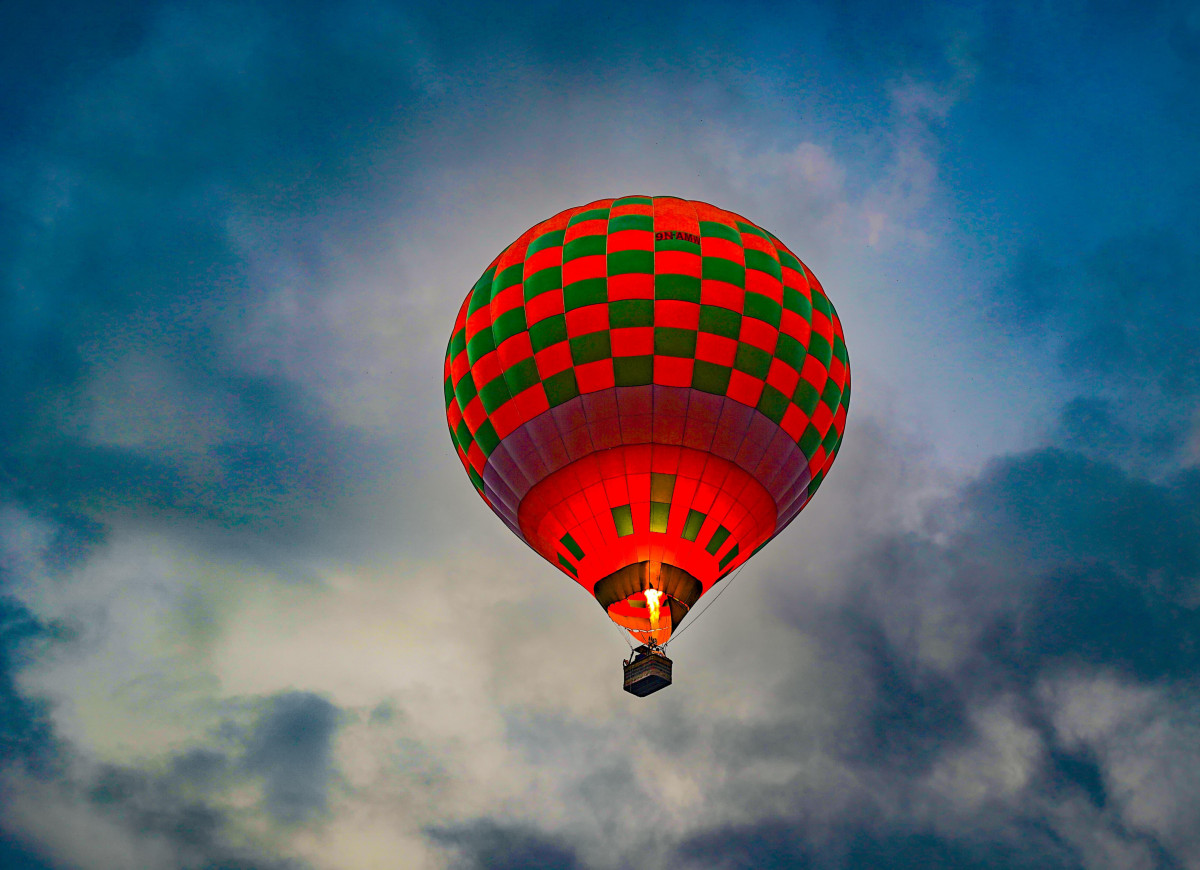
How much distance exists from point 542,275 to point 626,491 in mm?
4680

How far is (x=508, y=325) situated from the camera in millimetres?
17594

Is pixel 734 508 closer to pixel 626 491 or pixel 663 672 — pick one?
pixel 626 491

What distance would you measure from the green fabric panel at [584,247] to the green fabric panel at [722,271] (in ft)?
6.74

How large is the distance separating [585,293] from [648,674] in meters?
7.29

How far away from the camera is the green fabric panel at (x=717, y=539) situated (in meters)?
17.1

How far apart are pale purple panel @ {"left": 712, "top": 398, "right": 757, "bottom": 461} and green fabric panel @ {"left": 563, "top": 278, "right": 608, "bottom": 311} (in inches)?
126

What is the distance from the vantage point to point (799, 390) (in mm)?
17641

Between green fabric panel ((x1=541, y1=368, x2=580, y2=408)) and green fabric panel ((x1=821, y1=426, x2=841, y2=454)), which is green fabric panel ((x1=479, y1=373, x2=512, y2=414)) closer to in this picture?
green fabric panel ((x1=541, y1=368, x2=580, y2=408))

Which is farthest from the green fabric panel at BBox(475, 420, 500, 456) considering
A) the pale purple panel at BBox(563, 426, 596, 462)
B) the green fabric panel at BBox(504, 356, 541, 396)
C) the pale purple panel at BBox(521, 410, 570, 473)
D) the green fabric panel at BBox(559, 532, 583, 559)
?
the green fabric panel at BBox(559, 532, 583, 559)

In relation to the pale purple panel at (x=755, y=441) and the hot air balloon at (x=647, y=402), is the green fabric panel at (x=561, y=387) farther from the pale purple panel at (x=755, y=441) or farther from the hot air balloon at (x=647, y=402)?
the pale purple panel at (x=755, y=441)

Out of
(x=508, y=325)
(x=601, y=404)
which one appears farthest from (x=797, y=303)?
(x=508, y=325)

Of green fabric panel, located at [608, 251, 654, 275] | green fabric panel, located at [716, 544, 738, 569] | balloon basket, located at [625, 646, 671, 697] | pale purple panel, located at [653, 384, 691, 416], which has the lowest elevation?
balloon basket, located at [625, 646, 671, 697]

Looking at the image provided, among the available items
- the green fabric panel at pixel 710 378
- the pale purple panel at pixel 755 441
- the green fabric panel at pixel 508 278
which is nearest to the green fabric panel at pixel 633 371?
the green fabric panel at pixel 710 378

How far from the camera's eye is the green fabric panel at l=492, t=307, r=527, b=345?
17469 mm
